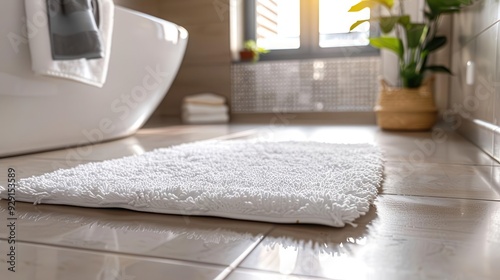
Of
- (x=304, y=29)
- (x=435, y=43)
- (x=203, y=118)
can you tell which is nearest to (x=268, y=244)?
(x=435, y=43)

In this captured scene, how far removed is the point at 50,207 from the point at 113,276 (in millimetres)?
366

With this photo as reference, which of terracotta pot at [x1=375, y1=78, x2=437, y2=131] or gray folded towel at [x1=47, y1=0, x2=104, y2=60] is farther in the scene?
terracotta pot at [x1=375, y1=78, x2=437, y2=131]

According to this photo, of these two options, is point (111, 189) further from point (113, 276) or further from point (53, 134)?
point (53, 134)

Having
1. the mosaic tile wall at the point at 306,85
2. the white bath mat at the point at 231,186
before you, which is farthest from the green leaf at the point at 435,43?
the white bath mat at the point at 231,186

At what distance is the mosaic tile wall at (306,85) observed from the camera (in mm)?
2799

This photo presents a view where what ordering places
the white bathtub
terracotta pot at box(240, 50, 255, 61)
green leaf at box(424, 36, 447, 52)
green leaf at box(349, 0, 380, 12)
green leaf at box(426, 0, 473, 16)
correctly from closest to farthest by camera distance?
the white bathtub, green leaf at box(426, 0, 473, 16), green leaf at box(349, 0, 380, 12), green leaf at box(424, 36, 447, 52), terracotta pot at box(240, 50, 255, 61)

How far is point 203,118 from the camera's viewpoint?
2902 mm

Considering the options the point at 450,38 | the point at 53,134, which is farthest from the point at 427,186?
the point at 450,38

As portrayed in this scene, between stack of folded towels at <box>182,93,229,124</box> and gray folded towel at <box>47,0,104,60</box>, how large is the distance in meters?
1.48

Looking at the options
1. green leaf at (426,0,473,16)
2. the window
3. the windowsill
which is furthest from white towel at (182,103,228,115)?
green leaf at (426,0,473,16)

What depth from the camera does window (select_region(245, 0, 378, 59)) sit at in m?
A: 2.91

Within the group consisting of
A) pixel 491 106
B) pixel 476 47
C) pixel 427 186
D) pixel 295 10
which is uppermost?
pixel 295 10

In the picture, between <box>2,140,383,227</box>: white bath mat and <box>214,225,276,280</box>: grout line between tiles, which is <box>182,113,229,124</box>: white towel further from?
<box>214,225,276,280</box>: grout line between tiles

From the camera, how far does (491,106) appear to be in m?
1.33
